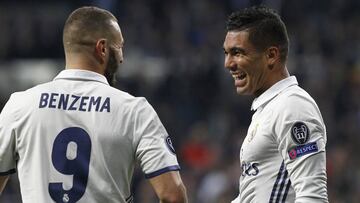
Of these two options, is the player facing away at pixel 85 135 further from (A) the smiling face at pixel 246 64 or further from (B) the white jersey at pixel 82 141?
(A) the smiling face at pixel 246 64

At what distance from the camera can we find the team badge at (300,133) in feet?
15.3

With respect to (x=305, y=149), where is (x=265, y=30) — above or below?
above

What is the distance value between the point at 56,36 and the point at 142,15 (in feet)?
4.91

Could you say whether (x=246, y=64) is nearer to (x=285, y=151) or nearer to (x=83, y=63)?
(x=285, y=151)

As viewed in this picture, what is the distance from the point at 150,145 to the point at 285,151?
24.2 inches

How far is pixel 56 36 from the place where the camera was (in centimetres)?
1778

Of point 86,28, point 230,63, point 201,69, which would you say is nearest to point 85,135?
point 86,28

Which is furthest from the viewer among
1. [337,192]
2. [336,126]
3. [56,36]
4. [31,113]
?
[56,36]

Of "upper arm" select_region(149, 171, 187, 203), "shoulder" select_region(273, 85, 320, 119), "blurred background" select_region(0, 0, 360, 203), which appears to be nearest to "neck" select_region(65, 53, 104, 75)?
"upper arm" select_region(149, 171, 187, 203)

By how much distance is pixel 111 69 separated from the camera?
5.09 m

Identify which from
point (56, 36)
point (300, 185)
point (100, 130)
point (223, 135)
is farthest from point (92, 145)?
point (56, 36)

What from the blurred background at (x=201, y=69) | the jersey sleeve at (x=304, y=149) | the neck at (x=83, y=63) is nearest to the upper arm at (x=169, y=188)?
the jersey sleeve at (x=304, y=149)

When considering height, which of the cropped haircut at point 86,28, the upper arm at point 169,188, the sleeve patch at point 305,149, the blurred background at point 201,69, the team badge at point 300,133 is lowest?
the blurred background at point 201,69

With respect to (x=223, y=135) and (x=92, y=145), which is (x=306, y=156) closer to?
(x=92, y=145)
